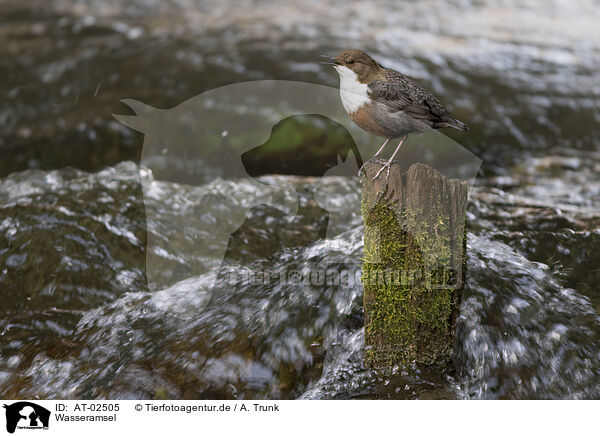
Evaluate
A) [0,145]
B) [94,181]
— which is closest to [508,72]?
[94,181]

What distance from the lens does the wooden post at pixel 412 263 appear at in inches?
84.3

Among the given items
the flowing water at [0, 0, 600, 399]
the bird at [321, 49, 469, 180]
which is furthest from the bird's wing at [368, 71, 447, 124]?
the flowing water at [0, 0, 600, 399]

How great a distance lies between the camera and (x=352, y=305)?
9.04 feet

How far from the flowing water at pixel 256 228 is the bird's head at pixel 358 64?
128 centimetres

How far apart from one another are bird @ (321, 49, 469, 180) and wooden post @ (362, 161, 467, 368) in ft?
0.52
